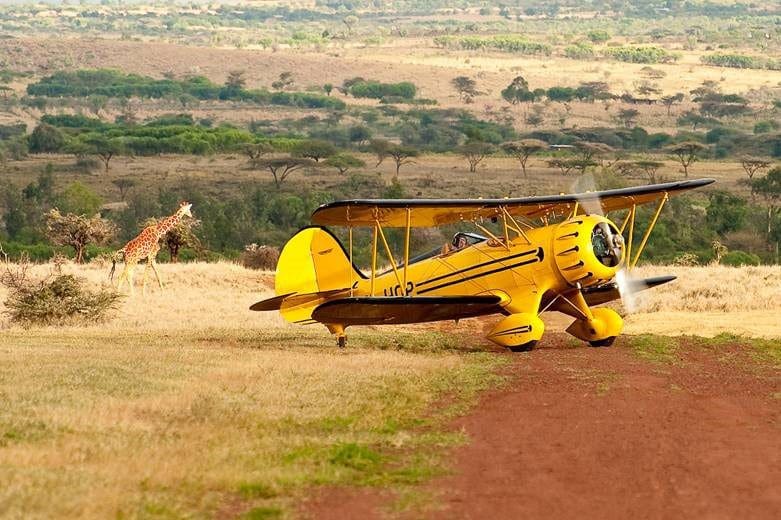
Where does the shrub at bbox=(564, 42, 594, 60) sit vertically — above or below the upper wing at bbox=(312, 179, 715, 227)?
below

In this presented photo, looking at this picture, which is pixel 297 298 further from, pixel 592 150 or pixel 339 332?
pixel 592 150

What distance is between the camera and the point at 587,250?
63.7 feet

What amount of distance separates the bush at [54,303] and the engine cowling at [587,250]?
977 centimetres

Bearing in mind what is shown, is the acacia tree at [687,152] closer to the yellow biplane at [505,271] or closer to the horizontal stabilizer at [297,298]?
the horizontal stabilizer at [297,298]

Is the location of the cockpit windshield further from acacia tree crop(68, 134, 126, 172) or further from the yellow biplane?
acacia tree crop(68, 134, 126, 172)

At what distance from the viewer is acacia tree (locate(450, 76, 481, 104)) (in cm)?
13949

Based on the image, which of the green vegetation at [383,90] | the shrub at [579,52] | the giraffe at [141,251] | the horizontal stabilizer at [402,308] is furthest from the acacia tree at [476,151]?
the shrub at [579,52]

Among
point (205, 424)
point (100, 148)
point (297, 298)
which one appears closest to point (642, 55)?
point (100, 148)

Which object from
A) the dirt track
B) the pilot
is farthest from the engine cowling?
the dirt track

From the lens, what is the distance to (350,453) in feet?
36.6

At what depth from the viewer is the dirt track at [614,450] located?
9.70 m

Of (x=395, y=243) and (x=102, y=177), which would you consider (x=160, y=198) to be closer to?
(x=102, y=177)

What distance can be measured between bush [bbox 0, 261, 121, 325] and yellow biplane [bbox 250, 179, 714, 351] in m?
5.33

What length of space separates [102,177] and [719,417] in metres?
65.6
